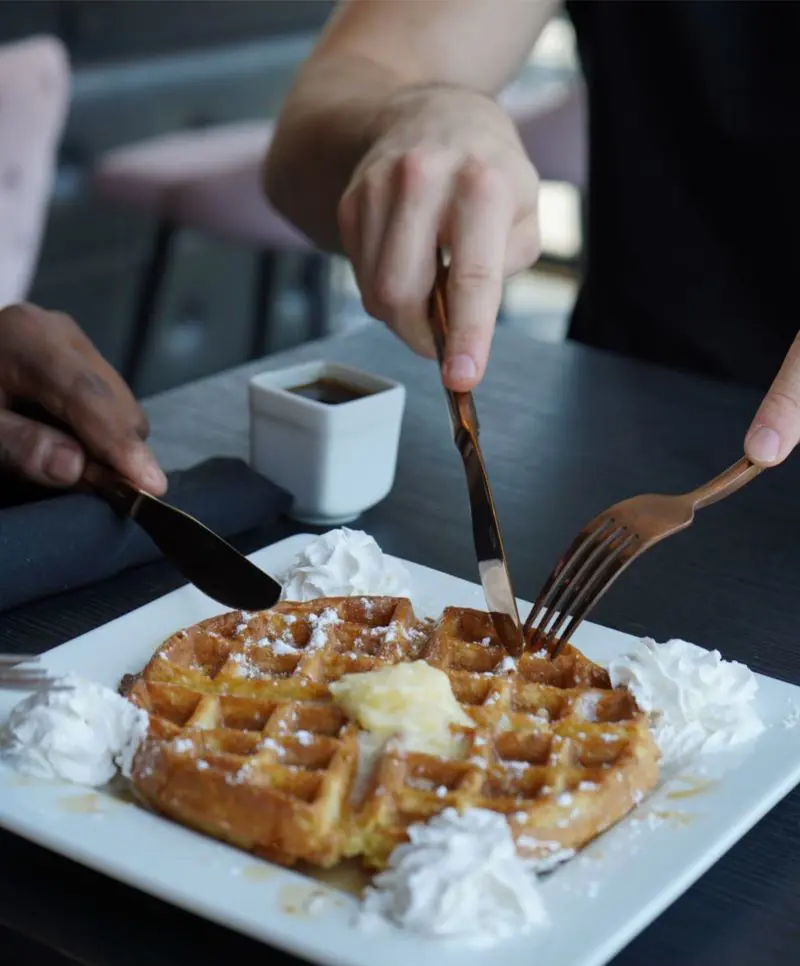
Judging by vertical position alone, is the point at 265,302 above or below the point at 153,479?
below

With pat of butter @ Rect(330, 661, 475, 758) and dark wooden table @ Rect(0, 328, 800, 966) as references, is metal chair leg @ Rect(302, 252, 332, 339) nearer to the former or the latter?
dark wooden table @ Rect(0, 328, 800, 966)

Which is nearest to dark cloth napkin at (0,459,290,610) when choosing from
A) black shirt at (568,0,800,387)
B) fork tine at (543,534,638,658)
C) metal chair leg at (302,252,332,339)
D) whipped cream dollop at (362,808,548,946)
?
fork tine at (543,534,638,658)

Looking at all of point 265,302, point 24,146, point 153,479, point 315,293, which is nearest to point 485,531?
point 153,479

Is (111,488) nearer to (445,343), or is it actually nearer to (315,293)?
(445,343)

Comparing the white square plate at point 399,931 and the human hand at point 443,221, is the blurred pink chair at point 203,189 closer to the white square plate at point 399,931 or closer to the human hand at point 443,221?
the human hand at point 443,221

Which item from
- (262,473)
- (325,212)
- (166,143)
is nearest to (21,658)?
(262,473)

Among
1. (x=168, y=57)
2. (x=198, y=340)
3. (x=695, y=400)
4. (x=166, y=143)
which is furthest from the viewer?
(x=198, y=340)

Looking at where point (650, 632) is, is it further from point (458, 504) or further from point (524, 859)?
point (524, 859)
